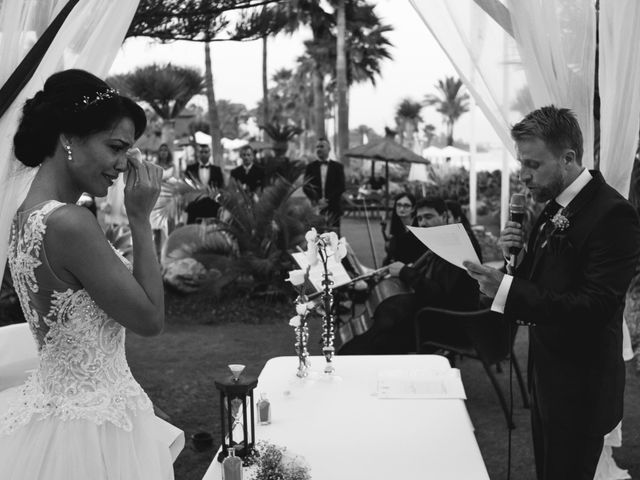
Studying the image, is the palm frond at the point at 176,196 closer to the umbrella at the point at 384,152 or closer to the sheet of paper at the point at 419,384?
the sheet of paper at the point at 419,384

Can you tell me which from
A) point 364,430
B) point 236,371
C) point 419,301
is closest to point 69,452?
point 236,371

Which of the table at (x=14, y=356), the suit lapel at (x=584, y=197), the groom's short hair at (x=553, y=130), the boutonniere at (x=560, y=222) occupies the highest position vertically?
the groom's short hair at (x=553, y=130)

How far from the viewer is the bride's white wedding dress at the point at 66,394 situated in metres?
1.83

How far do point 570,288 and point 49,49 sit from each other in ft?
7.63

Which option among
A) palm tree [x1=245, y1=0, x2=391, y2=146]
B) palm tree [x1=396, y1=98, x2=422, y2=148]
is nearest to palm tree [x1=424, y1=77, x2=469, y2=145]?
palm tree [x1=396, y1=98, x2=422, y2=148]

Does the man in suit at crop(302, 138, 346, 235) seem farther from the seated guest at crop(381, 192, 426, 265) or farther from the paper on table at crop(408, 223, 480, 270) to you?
the paper on table at crop(408, 223, 480, 270)

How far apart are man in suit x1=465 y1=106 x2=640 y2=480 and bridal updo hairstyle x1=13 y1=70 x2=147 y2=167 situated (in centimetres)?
141

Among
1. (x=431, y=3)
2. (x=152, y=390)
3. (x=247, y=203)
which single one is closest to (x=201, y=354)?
(x=152, y=390)

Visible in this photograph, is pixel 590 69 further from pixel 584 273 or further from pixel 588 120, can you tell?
pixel 584 273

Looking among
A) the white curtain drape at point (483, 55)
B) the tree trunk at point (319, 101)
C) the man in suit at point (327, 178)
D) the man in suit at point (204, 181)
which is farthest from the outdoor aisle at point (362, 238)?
the white curtain drape at point (483, 55)

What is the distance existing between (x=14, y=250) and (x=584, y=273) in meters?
1.82

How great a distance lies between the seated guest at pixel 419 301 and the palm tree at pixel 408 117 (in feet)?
180

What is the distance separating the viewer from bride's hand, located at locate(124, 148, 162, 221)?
1.86m

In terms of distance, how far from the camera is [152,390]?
5.68m
